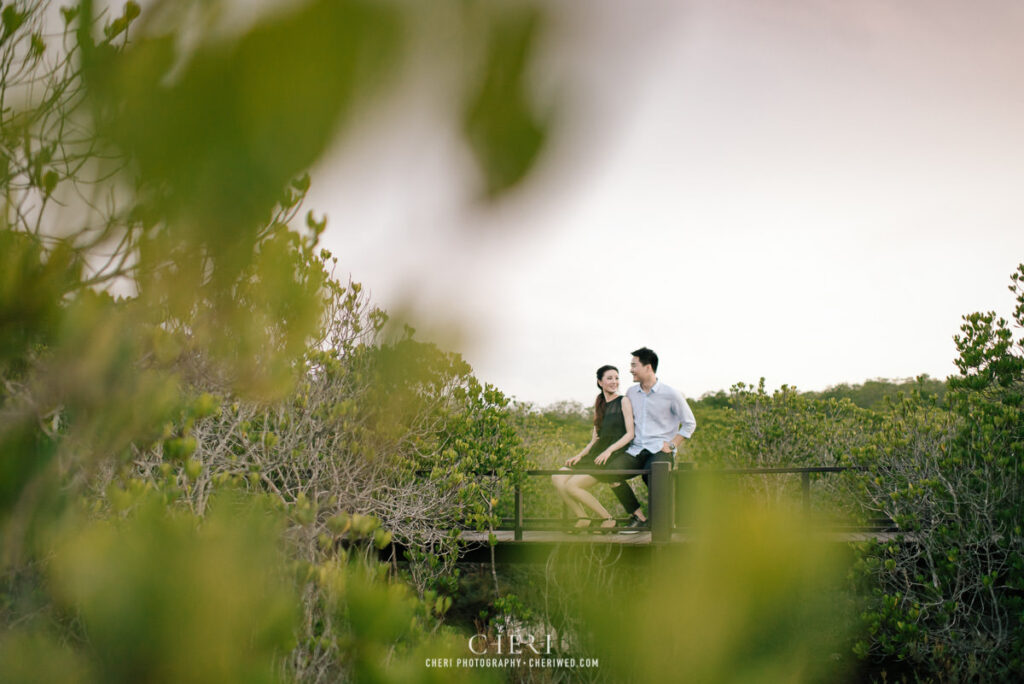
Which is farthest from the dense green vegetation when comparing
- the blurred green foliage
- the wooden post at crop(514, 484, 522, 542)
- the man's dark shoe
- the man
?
the man's dark shoe

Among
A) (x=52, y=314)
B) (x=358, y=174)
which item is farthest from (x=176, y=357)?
(x=358, y=174)

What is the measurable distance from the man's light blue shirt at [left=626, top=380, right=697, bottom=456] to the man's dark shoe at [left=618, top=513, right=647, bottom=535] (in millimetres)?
655

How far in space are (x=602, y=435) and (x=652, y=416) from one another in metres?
0.41

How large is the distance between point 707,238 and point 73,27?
166 centimetres

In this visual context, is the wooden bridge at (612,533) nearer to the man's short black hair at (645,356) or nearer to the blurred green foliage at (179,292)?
the man's short black hair at (645,356)

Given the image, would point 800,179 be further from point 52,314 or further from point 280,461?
point 280,461

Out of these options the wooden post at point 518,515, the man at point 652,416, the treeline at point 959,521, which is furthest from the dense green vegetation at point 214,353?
the treeline at point 959,521

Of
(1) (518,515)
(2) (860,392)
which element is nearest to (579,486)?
(1) (518,515)

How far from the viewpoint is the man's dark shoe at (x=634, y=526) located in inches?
215

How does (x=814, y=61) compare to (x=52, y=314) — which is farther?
(x=52, y=314)

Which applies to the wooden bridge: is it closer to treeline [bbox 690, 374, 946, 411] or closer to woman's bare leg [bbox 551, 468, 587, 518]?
woman's bare leg [bbox 551, 468, 587, 518]

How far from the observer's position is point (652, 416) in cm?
518

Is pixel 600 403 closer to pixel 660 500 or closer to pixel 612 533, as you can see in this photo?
pixel 660 500

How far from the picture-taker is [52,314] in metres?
1.31
